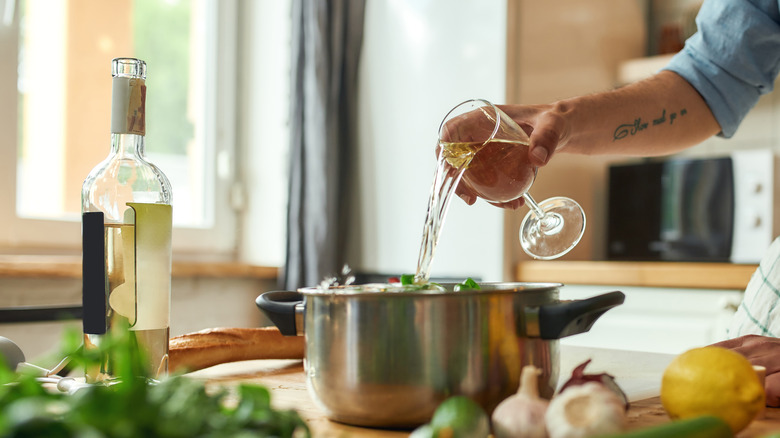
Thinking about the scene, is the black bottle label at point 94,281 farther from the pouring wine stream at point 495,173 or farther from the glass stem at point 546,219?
the glass stem at point 546,219

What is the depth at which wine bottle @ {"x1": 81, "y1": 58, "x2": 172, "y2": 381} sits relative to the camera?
707 mm

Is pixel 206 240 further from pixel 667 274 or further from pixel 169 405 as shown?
pixel 169 405

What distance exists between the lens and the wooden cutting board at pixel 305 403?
57 centimetres

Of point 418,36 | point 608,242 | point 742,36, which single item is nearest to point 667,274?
point 608,242

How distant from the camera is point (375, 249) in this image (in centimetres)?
257

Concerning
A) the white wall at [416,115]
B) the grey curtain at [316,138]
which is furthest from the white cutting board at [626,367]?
the grey curtain at [316,138]

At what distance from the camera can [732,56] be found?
1.28 meters

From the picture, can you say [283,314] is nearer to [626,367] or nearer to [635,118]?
[626,367]

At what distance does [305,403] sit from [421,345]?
194mm

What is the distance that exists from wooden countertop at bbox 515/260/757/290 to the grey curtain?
657 millimetres

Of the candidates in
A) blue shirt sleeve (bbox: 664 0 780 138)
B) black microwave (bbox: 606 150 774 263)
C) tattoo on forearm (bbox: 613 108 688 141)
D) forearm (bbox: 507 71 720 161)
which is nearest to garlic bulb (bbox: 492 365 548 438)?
forearm (bbox: 507 71 720 161)

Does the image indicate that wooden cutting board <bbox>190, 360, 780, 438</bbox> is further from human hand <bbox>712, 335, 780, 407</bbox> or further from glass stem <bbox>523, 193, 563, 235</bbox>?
glass stem <bbox>523, 193, 563, 235</bbox>

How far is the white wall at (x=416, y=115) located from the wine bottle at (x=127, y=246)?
1.61 m

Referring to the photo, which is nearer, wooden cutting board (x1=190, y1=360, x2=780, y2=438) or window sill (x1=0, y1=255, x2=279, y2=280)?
wooden cutting board (x1=190, y1=360, x2=780, y2=438)
